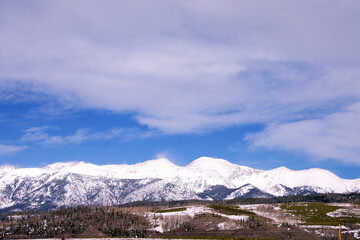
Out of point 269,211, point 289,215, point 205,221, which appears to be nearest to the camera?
point 205,221

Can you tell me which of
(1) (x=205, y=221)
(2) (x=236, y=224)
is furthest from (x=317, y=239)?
(1) (x=205, y=221)

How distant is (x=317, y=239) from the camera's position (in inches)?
3760

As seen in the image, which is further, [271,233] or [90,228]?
[90,228]

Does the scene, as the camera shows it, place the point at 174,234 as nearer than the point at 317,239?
No

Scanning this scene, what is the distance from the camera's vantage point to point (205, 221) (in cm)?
12250

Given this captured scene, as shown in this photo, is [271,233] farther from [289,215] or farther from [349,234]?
[289,215]

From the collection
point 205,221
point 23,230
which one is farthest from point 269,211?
point 23,230

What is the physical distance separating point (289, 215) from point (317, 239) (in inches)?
2586

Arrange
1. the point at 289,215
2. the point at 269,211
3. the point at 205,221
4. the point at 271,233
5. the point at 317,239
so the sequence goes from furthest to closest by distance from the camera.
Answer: the point at 269,211
the point at 289,215
the point at 205,221
the point at 271,233
the point at 317,239

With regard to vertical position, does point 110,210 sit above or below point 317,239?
above

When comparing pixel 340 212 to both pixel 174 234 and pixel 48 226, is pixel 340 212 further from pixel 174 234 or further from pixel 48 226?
pixel 48 226

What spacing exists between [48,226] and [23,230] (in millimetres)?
6535

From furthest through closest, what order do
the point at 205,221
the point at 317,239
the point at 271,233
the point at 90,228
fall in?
the point at 205,221 → the point at 90,228 → the point at 271,233 → the point at 317,239

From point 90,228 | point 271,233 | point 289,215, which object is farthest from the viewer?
point 289,215
